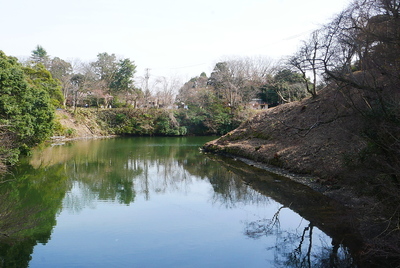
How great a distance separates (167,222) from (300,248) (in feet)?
11.0

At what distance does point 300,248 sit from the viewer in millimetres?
6676

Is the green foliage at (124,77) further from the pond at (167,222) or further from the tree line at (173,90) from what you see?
the pond at (167,222)

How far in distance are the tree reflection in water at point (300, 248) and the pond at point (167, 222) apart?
19 millimetres

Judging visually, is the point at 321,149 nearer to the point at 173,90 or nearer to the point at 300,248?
the point at 300,248

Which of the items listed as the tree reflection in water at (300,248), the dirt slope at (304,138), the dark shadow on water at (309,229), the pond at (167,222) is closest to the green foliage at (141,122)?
the dirt slope at (304,138)

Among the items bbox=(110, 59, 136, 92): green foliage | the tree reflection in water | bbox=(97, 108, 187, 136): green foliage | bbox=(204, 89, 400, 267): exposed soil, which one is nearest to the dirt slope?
bbox=(204, 89, 400, 267): exposed soil

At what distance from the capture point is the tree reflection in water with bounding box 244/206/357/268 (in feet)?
19.5

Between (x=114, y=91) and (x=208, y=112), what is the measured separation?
13162 millimetres

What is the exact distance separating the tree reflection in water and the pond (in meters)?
0.02

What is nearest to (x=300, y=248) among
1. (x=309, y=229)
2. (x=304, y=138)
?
(x=309, y=229)

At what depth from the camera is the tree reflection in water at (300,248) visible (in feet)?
19.5

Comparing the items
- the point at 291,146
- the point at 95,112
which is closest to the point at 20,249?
the point at 291,146

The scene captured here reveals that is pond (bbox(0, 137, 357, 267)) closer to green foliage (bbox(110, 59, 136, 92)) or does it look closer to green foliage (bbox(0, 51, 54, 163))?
green foliage (bbox(0, 51, 54, 163))

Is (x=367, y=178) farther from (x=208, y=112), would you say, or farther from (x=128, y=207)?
(x=208, y=112)
